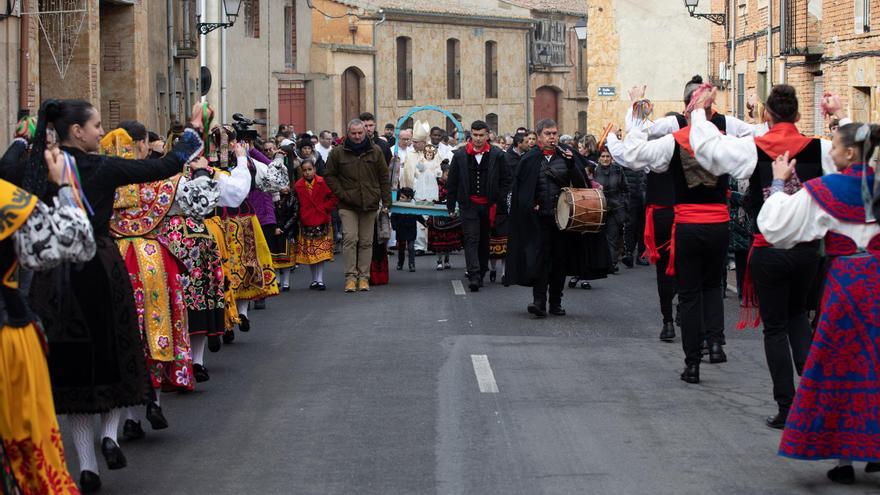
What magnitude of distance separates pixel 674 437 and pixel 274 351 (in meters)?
4.89

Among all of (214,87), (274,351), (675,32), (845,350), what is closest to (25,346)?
(845,350)

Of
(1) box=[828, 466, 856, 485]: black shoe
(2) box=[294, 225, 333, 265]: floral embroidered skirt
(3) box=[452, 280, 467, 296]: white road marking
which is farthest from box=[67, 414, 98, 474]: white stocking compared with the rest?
(2) box=[294, 225, 333, 265]: floral embroidered skirt

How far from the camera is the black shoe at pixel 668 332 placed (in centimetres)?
1270

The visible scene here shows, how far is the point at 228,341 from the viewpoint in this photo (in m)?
13.1

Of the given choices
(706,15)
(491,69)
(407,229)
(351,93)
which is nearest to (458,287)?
(407,229)

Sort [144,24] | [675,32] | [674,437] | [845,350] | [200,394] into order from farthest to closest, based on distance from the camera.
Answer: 1. [675,32]
2. [144,24]
3. [200,394]
4. [674,437]
5. [845,350]

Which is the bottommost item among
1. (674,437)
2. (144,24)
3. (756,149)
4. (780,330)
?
(674,437)

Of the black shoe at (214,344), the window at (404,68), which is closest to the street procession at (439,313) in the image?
the black shoe at (214,344)

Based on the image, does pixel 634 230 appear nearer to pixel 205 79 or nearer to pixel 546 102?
pixel 205 79

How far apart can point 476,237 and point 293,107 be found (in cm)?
2971

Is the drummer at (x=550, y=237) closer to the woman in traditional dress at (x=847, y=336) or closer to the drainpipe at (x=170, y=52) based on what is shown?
the woman in traditional dress at (x=847, y=336)

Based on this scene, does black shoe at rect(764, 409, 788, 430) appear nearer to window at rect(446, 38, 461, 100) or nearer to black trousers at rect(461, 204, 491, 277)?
black trousers at rect(461, 204, 491, 277)

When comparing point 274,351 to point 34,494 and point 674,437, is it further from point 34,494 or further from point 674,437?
point 34,494

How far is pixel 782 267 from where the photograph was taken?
8273 mm
